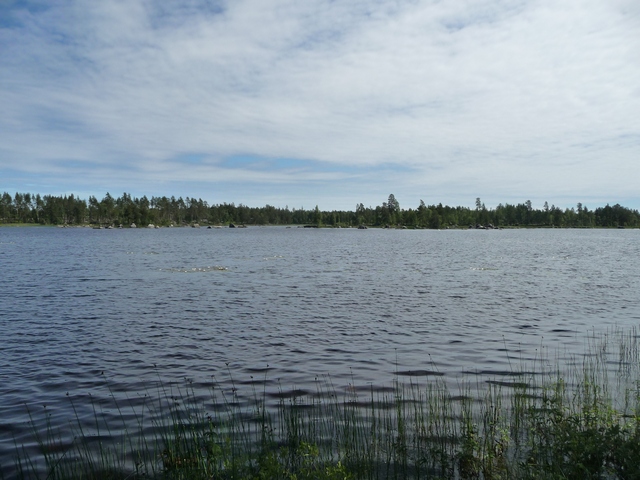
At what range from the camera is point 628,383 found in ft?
47.4

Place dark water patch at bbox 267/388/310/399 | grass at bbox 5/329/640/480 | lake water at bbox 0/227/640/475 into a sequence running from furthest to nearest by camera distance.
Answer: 1. lake water at bbox 0/227/640/475
2. dark water patch at bbox 267/388/310/399
3. grass at bbox 5/329/640/480

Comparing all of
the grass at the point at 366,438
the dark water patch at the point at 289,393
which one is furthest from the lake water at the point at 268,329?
the grass at the point at 366,438

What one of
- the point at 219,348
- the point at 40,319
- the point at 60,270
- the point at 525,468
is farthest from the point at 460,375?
the point at 60,270

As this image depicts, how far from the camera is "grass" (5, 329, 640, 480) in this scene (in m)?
8.29

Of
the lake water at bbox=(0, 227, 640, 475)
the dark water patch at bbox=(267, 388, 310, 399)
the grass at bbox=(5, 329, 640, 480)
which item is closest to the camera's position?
the grass at bbox=(5, 329, 640, 480)

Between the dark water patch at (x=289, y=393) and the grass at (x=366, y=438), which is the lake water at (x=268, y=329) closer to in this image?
the dark water patch at (x=289, y=393)

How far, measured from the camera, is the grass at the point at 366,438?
8289mm

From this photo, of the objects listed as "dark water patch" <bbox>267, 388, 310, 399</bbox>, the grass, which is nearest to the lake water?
"dark water patch" <bbox>267, 388, 310, 399</bbox>

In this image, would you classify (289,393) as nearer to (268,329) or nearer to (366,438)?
(366,438)

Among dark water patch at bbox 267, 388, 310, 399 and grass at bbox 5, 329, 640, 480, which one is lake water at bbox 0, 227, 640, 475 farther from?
grass at bbox 5, 329, 640, 480

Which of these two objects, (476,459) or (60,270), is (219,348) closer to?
(476,459)

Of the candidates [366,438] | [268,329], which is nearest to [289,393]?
[366,438]

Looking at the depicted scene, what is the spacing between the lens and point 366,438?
33.7 ft

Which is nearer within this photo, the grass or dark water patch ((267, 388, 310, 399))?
the grass
